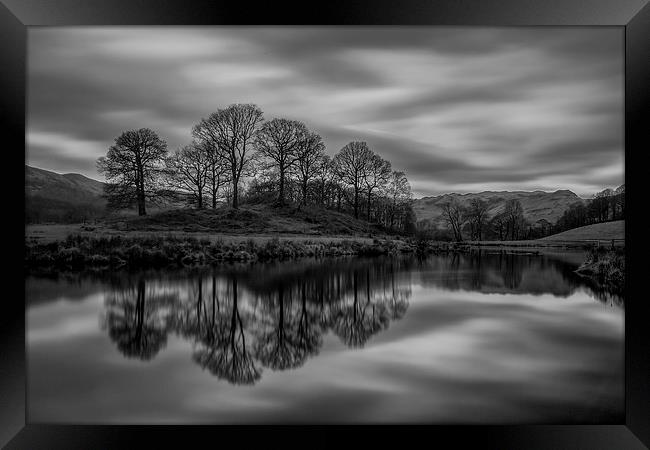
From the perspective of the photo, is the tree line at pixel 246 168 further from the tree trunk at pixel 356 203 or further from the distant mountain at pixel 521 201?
the distant mountain at pixel 521 201

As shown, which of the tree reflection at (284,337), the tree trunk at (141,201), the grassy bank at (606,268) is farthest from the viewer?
the tree trunk at (141,201)

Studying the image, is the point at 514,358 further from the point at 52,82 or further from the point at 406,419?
the point at 52,82

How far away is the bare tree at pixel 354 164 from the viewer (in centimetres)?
762

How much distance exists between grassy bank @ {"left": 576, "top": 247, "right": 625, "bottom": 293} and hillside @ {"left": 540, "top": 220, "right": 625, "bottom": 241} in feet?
1.01

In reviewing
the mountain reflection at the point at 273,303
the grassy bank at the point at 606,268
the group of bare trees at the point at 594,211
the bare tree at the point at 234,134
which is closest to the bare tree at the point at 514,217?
the group of bare trees at the point at 594,211

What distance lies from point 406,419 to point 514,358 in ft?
5.62

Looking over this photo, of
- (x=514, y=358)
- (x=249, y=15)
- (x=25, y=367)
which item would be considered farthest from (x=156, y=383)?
(x=514, y=358)

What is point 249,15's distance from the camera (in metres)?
3.39

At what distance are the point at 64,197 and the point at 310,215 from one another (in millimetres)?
4602

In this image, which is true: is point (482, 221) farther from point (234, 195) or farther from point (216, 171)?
point (216, 171)

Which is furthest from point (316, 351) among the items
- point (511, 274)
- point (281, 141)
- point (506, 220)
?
point (506, 220)

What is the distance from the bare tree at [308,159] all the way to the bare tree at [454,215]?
8.93 ft

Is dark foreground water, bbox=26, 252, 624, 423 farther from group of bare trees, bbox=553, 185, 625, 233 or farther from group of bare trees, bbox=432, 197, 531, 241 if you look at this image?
group of bare trees, bbox=432, 197, 531, 241

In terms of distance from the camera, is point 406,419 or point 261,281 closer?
point 406,419
